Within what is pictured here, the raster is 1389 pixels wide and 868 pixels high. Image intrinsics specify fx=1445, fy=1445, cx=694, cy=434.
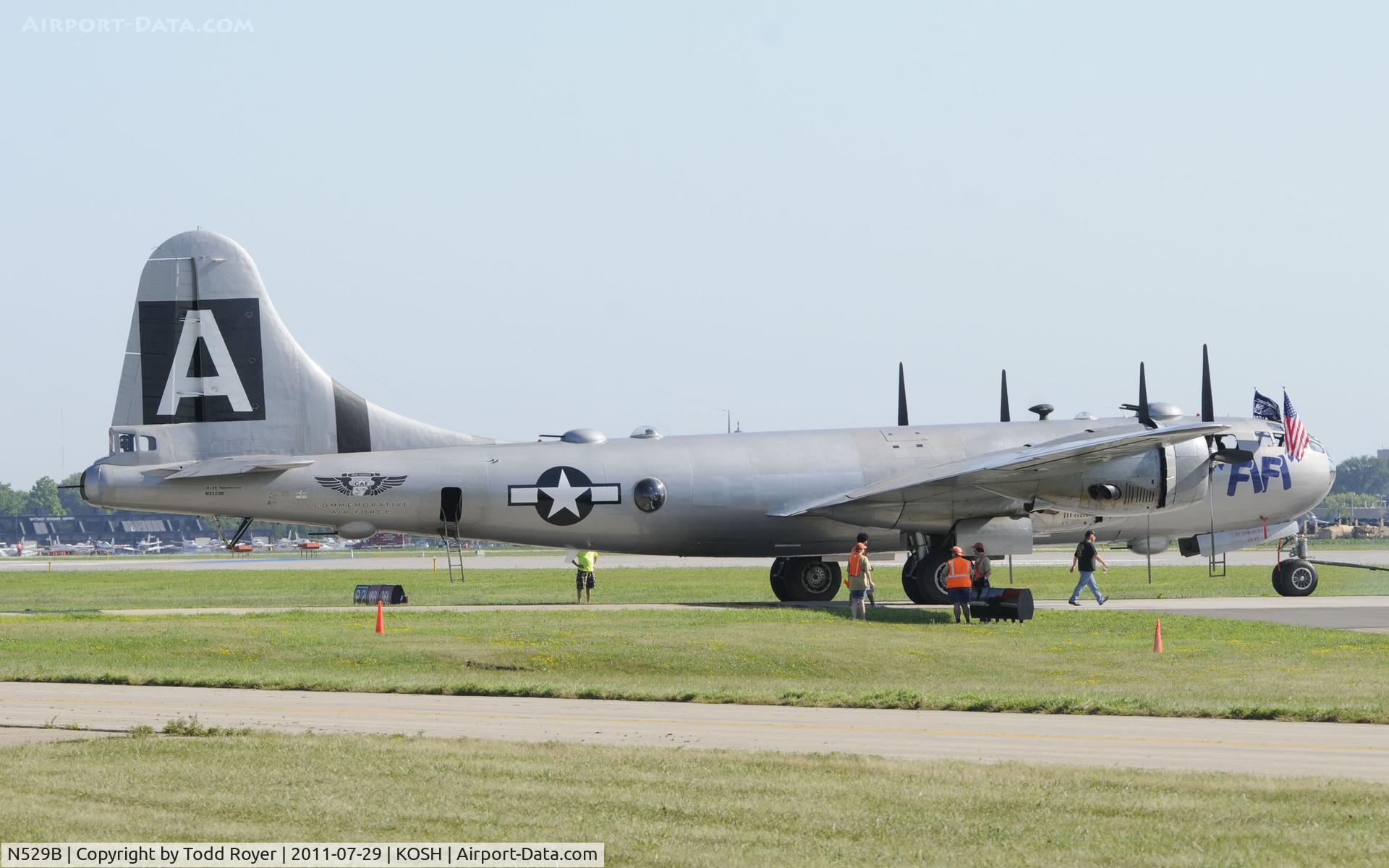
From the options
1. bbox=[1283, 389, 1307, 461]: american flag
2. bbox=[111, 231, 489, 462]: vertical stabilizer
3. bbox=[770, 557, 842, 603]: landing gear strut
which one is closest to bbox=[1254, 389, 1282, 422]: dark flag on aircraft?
bbox=[1283, 389, 1307, 461]: american flag

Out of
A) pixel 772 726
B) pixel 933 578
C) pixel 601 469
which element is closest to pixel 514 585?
pixel 601 469

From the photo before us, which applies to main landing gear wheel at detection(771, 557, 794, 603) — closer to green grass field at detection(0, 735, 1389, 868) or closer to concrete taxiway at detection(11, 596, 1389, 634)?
concrete taxiway at detection(11, 596, 1389, 634)

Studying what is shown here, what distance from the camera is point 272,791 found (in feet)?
38.6

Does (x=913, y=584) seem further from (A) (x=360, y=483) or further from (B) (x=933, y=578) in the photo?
(A) (x=360, y=483)

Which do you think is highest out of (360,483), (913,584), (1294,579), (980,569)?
(360,483)

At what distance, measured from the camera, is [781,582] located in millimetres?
37125

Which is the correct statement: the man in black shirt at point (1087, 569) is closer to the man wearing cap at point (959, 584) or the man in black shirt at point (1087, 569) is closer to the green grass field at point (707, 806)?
the man wearing cap at point (959, 584)

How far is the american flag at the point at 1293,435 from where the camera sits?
37625mm

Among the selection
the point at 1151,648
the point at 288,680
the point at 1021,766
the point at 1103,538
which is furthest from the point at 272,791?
the point at 1103,538

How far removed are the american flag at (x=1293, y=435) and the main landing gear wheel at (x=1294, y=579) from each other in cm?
302

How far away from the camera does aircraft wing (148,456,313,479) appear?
31672 mm

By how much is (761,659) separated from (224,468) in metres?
14.2

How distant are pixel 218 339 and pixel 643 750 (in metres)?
22.3

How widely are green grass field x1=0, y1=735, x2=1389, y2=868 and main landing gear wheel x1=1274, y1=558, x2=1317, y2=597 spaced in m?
28.6
